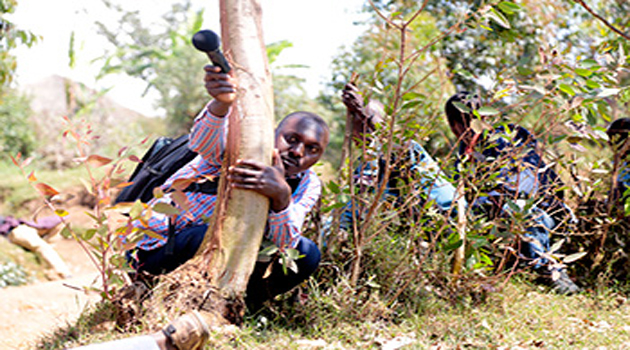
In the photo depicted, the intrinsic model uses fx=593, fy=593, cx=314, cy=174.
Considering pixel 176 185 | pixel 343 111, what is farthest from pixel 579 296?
pixel 343 111

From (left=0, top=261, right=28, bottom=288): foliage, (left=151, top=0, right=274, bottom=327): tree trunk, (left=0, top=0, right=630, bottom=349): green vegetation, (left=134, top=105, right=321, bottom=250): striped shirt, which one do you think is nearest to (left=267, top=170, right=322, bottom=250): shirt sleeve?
(left=134, top=105, right=321, bottom=250): striped shirt

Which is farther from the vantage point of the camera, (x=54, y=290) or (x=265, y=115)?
(x=54, y=290)

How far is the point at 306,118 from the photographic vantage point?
2.89 metres

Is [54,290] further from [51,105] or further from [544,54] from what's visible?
[51,105]

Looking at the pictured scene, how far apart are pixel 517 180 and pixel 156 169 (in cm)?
192

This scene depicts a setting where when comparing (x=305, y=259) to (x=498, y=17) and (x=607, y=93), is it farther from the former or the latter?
(x=607, y=93)

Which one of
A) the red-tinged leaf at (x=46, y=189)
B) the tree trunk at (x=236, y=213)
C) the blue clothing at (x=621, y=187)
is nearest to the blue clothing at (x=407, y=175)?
the tree trunk at (x=236, y=213)

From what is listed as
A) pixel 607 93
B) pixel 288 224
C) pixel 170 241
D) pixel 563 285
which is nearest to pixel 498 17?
pixel 607 93

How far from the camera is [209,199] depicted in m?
2.79

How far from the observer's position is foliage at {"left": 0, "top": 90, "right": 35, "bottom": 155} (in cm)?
1566

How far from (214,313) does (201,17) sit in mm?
13971

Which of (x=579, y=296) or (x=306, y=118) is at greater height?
(x=306, y=118)

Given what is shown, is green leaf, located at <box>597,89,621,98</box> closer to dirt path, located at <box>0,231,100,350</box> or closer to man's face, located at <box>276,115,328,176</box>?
man's face, located at <box>276,115,328,176</box>

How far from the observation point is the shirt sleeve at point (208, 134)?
101 inches
